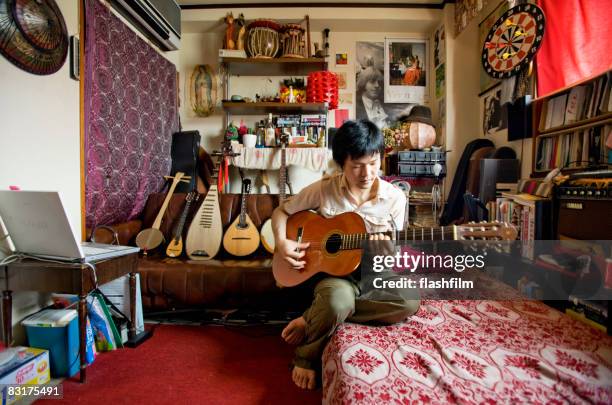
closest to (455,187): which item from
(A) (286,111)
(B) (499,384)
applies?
(A) (286,111)

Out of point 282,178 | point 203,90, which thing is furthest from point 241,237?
point 203,90

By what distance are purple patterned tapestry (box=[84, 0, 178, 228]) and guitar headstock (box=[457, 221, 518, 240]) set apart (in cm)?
218

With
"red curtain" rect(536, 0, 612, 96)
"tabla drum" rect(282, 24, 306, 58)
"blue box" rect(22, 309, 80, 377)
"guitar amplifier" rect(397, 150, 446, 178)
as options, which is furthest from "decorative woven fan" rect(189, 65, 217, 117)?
"red curtain" rect(536, 0, 612, 96)

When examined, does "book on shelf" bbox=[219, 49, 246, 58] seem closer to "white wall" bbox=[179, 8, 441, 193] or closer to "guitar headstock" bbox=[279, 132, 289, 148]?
"white wall" bbox=[179, 8, 441, 193]

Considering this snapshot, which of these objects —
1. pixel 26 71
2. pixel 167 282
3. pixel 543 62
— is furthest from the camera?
pixel 543 62

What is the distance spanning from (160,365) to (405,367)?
117 cm

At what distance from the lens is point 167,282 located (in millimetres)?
1935

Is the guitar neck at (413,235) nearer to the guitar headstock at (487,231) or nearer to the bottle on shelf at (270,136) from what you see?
the guitar headstock at (487,231)

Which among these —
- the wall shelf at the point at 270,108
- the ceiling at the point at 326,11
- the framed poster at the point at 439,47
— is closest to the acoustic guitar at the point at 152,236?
the wall shelf at the point at 270,108

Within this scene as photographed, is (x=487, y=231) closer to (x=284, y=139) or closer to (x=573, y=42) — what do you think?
(x=573, y=42)

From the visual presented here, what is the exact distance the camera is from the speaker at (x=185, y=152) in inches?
124

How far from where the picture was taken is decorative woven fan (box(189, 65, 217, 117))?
3.44 metres

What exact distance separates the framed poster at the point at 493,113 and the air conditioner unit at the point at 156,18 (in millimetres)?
2852

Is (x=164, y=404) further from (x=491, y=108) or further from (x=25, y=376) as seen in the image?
(x=491, y=108)
